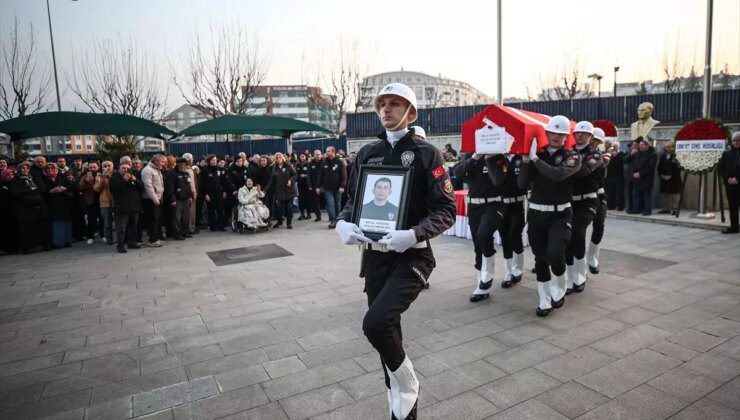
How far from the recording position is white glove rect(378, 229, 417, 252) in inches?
107

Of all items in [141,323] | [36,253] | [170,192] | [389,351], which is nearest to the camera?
[389,351]

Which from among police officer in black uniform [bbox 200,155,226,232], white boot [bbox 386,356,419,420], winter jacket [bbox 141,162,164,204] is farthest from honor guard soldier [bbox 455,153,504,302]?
police officer in black uniform [bbox 200,155,226,232]

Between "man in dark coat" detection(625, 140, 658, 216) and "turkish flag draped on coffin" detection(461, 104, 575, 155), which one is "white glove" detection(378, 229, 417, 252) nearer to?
"turkish flag draped on coffin" detection(461, 104, 575, 155)

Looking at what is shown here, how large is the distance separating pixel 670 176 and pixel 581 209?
323 inches

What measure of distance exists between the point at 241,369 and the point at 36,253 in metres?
8.64

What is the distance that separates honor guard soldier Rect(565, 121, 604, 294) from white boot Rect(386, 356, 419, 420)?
3738 millimetres

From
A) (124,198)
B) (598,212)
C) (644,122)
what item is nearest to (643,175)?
(644,122)

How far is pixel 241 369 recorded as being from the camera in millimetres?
4062

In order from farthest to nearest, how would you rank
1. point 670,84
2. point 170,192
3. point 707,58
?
point 670,84 < point 707,58 < point 170,192

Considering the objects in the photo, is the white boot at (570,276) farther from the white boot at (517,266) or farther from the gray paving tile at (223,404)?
the gray paving tile at (223,404)

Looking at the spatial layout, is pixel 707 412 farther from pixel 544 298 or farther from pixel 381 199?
pixel 381 199

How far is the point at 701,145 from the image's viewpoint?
35.2 feet

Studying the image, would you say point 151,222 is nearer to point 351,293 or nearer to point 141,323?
point 141,323

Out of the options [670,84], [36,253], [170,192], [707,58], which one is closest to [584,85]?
[670,84]
